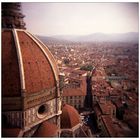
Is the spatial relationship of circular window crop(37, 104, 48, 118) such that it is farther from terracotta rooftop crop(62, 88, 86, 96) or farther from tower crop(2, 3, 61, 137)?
terracotta rooftop crop(62, 88, 86, 96)

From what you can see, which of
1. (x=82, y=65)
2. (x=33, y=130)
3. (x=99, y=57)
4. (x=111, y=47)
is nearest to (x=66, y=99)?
(x=82, y=65)

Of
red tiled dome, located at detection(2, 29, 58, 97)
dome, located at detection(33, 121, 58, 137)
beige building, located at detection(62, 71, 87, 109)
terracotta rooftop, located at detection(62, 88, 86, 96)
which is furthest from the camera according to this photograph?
terracotta rooftop, located at detection(62, 88, 86, 96)

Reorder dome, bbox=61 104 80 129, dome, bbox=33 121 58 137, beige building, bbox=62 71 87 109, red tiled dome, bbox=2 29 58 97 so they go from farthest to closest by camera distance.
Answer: beige building, bbox=62 71 87 109 < dome, bbox=61 104 80 129 < dome, bbox=33 121 58 137 < red tiled dome, bbox=2 29 58 97

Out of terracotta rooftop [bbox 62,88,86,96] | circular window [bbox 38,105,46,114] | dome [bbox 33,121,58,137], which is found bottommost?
dome [bbox 33,121,58,137]

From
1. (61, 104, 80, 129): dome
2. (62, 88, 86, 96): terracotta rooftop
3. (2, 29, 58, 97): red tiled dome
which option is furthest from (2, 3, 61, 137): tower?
(62, 88, 86, 96): terracotta rooftop

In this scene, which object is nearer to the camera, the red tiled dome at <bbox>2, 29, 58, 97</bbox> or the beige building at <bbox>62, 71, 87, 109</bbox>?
the red tiled dome at <bbox>2, 29, 58, 97</bbox>

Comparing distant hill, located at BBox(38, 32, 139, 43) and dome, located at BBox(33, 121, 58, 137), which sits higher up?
distant hill, located at BBox(38, 32, 139, 43)

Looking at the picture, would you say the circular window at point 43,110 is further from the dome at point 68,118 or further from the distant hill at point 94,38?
the distant hill at point 94,38

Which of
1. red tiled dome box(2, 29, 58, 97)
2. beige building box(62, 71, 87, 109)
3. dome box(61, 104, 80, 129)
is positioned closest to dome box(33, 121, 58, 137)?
dome box(61, 104, 80, 129)
